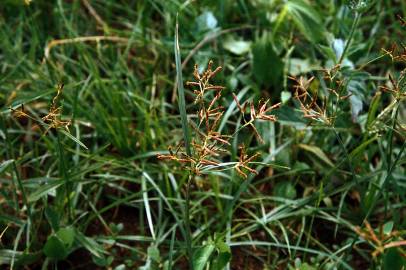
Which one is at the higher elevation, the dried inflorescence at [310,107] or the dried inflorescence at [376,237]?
the dried inflorescence at [310,107]

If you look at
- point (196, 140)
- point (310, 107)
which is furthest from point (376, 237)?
point (196, 140)

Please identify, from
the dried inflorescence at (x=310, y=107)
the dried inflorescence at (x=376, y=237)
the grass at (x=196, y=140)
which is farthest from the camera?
the grass at (x=196, y=140)

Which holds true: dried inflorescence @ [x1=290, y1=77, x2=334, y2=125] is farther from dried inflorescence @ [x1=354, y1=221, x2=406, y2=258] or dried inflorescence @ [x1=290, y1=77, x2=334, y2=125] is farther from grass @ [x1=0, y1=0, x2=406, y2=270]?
dried inflorescence @ [x1=354, y1=221, x2=406, y2=258]

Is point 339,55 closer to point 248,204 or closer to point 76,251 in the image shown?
point 248,204

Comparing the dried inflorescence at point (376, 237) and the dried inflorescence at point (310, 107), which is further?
the dried inflorescence at point (310, 107)

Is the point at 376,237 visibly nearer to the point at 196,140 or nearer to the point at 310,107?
the point at 310,107

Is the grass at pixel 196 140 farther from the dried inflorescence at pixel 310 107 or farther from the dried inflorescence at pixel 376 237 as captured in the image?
the dried inflorescence at pixel 376 237

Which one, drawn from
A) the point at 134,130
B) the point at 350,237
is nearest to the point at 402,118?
the point at 350,237

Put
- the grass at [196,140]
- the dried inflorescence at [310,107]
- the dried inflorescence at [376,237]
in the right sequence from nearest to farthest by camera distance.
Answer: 1. the dried inflorescence at [376,237]
2. the dried inflorescence at [310,107]
3. the grass at [196,140]

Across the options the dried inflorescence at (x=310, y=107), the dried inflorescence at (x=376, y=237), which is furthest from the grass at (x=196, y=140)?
the dried inflorescence at (x=376, y=237)
